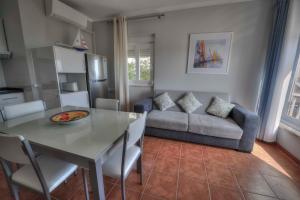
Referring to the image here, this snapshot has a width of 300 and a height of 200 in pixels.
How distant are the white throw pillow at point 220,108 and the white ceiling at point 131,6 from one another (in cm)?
184

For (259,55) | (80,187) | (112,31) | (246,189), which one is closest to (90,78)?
(112,31)

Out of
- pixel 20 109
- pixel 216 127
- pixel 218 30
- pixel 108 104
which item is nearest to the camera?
pixel 20 109

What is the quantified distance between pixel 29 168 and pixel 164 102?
6.98ft

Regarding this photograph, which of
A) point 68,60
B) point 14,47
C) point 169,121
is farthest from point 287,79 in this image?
point 14,47

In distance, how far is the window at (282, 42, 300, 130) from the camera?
78.6 inches

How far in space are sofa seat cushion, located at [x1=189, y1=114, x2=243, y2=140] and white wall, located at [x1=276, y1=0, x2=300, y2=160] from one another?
2.37ft

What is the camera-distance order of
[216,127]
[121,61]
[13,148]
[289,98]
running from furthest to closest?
1. [121,61]
2. [289,98]
3. [216,127]
4. [13,148]

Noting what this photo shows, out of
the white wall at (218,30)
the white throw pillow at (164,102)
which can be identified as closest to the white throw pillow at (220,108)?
the white wall at (218,30)

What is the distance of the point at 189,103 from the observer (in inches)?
101

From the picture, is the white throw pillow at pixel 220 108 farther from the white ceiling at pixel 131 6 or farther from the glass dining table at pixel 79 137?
the white ceiling at pixel 131 6

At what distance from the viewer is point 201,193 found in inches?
51.8

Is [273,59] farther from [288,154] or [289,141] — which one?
[288,154]

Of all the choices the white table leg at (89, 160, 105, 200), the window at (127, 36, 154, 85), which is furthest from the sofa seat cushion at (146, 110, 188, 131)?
the white table leg at (89, 160, 105, 200)

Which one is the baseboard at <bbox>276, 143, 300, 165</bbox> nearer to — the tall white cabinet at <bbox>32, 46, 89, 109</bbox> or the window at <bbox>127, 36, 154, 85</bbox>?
the window at <bbox>127, 36, 154, 85</bbox>
